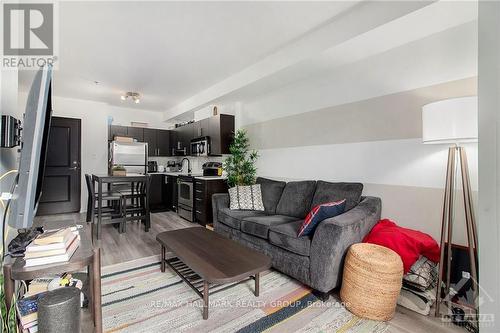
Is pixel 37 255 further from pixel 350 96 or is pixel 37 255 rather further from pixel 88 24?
pixel 350 96

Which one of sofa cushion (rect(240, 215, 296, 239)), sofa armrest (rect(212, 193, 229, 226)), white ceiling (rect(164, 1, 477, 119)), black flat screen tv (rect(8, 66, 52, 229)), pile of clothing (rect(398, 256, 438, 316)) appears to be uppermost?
white ceiling (rect(164, 1, 477, 119))

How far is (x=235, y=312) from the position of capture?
1.83m

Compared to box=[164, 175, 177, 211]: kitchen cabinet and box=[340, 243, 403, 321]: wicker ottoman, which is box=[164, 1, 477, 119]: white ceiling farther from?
box=[164, 175, 177, 211]: kitchen cabinet

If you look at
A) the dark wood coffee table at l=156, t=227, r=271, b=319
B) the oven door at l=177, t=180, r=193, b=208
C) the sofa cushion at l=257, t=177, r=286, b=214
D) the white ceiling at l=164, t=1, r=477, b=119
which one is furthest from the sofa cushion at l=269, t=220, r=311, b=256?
the oven door at l=177, t=180, r=193, b=208

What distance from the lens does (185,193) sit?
470 cm

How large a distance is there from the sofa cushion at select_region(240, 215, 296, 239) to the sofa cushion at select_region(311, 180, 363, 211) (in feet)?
1.39

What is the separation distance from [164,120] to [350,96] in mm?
5268

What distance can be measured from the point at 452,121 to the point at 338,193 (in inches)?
48.5

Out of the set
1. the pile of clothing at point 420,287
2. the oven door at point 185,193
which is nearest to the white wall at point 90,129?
the oven door at point 185,193

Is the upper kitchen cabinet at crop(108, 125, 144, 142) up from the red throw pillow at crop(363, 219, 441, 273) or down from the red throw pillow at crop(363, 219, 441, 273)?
up

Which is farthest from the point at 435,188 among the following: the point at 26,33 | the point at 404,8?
the point at 26,33

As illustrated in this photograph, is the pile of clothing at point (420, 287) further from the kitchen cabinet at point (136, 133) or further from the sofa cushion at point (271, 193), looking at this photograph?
the kitchen cabinet at point (136, 133)

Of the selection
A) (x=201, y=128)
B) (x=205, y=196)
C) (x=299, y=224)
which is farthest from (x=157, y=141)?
(x=299, y=224)

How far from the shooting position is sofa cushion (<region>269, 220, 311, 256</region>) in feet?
7.00
